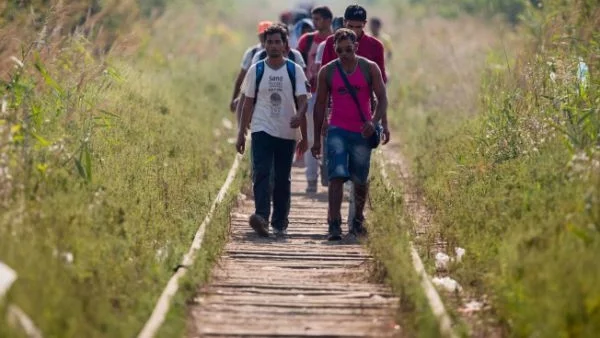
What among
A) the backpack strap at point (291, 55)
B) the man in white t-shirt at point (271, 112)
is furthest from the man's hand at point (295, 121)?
the backpack strap at point (291, 55)

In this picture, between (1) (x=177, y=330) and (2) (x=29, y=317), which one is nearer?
(2) (x=29, y=317)

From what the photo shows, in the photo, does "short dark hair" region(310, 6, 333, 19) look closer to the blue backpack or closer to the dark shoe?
the blue backpack

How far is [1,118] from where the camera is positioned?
427 inches

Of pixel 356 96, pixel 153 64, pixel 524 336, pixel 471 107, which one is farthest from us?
pixel 153 64

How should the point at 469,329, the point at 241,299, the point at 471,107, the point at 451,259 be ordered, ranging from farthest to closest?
the point at 471,107, the point at 451,259, the point at 241,299, the point at 469,329

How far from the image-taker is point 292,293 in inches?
381

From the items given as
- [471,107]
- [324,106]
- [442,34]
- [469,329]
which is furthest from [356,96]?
[442,34]

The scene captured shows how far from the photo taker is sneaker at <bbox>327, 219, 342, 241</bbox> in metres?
12.1

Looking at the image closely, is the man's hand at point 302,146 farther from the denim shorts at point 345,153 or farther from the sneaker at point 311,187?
the sneaker at point 311,187

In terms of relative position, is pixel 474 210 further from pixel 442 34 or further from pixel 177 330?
pixel 442 34

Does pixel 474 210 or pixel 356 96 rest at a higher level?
pixel 356 96

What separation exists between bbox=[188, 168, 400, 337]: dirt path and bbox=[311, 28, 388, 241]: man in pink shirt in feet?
2.26

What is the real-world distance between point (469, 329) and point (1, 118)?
14.7 feet

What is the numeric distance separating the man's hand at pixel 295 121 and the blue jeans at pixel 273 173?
0.29 metres
